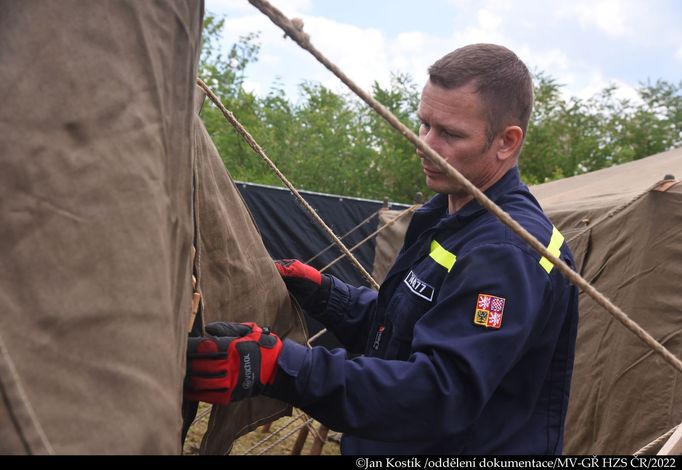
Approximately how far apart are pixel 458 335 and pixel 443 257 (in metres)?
0.28

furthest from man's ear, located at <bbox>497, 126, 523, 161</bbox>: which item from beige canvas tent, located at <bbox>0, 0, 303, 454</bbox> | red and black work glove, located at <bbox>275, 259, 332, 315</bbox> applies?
beige canvas tent, located at <bbox>0, 0, 303, 454</bbox>

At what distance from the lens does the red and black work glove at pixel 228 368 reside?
129 centimetres

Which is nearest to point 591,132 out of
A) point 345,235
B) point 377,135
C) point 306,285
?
point 377,135

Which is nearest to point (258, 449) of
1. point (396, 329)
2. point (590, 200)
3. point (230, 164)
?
point (590, 200)

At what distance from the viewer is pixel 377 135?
1521 centimetres

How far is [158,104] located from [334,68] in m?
0.37

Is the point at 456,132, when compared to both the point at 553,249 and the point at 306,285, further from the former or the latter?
the point at 306,285

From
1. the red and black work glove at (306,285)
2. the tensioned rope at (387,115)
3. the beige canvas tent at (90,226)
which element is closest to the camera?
the beige canvas tent at (90,226)

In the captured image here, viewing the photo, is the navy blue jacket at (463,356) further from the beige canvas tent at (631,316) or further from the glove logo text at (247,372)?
the beige canvas tent at (631,316)

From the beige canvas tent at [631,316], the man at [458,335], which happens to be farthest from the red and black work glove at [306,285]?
the beige canvas tent at [631,316]

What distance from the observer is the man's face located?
5.56 ft

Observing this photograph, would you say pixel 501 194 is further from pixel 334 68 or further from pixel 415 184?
pixel 415 184

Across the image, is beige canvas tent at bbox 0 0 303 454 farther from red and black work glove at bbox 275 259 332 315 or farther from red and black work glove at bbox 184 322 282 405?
red and black work glove at bbox 275 259 332 315

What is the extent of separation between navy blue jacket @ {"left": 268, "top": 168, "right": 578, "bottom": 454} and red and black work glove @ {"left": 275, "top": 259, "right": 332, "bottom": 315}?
346 millimetres
